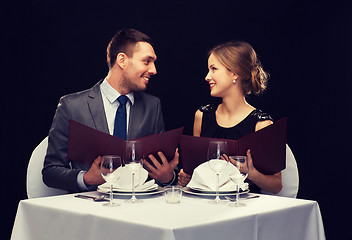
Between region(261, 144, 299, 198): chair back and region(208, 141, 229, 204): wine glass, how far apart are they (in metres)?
0.74

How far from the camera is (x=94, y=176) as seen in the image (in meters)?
2.18

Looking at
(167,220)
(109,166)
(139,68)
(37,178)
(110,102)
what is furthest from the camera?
(139,68)

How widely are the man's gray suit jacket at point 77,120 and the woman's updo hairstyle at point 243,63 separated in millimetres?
489

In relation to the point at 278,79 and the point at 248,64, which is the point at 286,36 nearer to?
the point at 278,79

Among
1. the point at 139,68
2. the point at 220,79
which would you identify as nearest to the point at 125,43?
the point at 139,68

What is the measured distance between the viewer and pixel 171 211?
1.69 metres

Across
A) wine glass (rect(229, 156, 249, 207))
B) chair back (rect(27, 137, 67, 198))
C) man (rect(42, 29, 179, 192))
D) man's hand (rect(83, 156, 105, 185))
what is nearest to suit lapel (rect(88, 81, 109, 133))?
man (rect(42, 29, 179, 192))

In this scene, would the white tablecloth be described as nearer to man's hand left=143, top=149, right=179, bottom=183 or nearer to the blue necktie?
man's hand left=143, top=149, right=179, bottom=183

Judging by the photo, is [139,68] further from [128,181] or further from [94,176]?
[128,181]

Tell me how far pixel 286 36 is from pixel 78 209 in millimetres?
2587

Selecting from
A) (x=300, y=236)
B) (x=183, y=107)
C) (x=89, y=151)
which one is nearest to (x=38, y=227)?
(x=89, y=151)

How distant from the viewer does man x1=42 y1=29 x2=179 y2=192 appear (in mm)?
2414

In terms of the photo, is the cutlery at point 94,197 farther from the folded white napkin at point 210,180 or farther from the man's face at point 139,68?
the man's face at point 139,68

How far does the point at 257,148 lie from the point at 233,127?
764 millimetres
